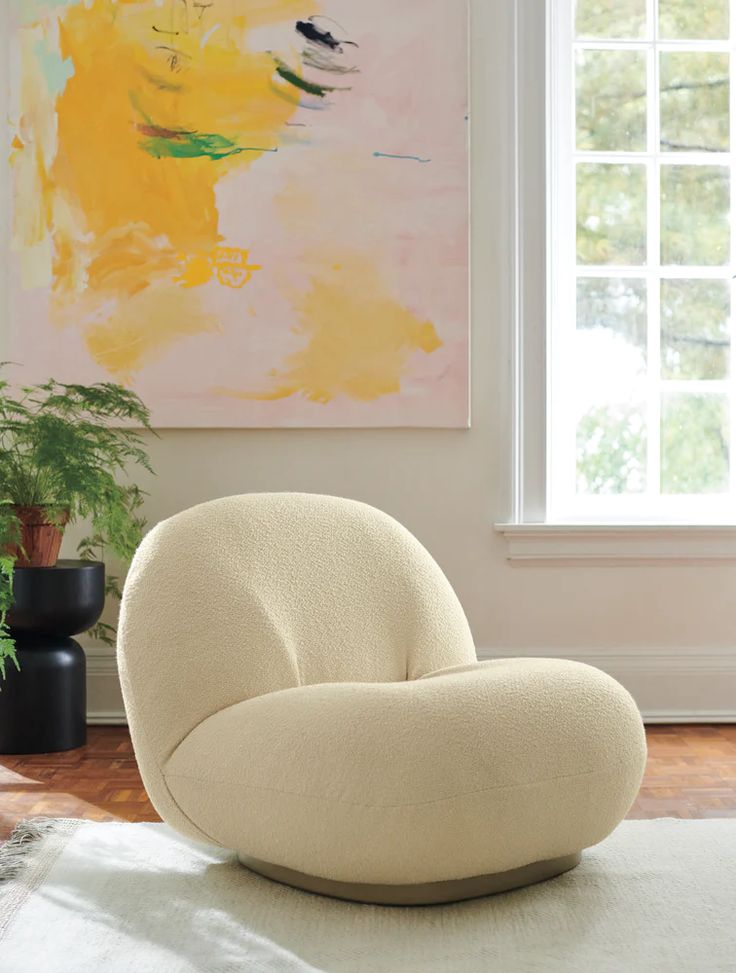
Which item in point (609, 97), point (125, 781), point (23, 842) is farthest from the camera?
point (609, 97)

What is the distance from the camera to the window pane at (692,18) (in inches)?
138

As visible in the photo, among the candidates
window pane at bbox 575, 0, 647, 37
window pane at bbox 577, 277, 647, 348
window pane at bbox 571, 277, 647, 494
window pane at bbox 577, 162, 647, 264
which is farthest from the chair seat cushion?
window pane at bbox 575, 0, 647, 37

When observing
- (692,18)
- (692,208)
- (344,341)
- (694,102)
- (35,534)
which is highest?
(692,18)

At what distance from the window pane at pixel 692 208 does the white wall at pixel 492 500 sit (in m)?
0.54

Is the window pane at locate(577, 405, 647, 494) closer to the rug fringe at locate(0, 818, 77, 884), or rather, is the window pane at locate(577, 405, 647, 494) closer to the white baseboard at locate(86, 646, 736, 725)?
the white baseboard at locate(86, 646, 736, 725)

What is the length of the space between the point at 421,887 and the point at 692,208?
2468mm

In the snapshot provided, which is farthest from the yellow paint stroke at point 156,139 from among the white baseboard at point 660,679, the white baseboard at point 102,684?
the white baseboard at point 660,679

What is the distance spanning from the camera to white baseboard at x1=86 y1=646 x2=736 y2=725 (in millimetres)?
3352

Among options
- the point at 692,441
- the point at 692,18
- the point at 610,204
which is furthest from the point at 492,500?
the point at 692,18

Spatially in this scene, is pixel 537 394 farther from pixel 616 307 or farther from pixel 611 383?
pixel 616 307

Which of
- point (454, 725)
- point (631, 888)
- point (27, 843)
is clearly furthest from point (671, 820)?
point (27, 843)

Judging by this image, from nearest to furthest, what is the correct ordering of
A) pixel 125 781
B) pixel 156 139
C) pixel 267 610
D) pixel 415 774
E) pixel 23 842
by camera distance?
pixel 415 774 → pixel 267 610 → pixel 23 842 → pixel 125 781 → pixel 156 139

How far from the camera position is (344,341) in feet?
10.8

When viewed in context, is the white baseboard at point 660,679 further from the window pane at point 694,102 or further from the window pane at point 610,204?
the window pane at point 694,102
